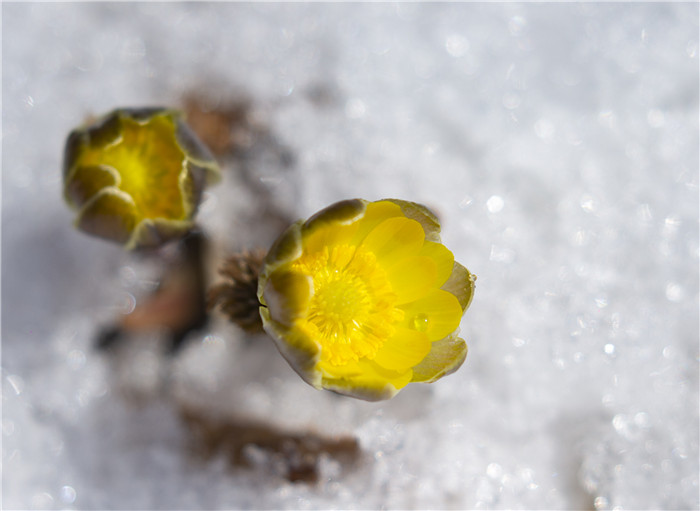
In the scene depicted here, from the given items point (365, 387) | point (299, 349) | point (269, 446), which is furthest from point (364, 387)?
point (269, 446)

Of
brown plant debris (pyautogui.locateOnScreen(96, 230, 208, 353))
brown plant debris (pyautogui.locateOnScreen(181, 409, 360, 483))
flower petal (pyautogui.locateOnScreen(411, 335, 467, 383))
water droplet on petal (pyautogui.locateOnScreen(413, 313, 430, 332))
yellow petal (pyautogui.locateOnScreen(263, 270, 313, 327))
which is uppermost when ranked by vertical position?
yellow petal (pyautogui.locateOnScreen(263, 270, 313, 327))

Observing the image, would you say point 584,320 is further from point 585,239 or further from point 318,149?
point 318,149

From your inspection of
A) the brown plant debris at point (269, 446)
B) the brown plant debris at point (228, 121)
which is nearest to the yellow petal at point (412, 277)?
the brown plant debris at point (269, 446)

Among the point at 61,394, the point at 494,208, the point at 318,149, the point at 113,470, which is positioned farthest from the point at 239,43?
the point at 113,470

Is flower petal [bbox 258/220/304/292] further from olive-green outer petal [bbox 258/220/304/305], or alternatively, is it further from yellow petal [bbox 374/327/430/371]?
yellow petal [bbox 374/327/430/371]

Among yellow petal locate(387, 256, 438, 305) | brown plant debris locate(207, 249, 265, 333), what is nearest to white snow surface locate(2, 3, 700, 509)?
brown plant debris locate(207, 249, 265, 333)

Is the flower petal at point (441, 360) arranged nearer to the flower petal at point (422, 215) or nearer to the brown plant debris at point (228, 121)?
the flower petal at point (422, 215)

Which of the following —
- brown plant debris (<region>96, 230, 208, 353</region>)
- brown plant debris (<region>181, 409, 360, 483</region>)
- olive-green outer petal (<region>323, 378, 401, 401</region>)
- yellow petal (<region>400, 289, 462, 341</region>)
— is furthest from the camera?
brown plant debris (<region>96, 230, 208, 353</region>)
